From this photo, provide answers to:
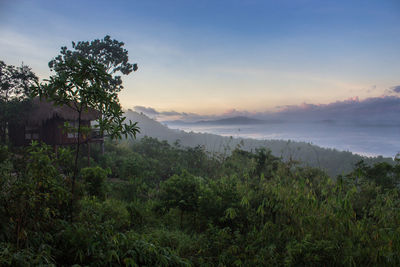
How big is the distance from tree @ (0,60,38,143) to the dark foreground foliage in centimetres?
993

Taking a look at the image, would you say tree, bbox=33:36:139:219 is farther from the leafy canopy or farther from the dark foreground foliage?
the dark foreground foliage

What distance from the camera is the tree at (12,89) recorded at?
40.3 feet

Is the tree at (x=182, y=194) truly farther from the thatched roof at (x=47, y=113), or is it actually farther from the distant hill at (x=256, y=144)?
the distant hill at (x=256, y=144)

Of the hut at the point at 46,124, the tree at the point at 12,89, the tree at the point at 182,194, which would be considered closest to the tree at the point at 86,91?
the tree at the point at 182,194

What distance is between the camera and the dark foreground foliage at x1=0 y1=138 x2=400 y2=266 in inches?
→ 97.3

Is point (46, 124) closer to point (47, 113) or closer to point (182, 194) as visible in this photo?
point (47, 113)

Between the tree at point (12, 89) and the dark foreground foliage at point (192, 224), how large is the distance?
391 inches

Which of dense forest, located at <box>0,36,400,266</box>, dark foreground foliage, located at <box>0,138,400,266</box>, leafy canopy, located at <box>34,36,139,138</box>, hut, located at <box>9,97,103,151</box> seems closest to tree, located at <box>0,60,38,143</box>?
hut, located at <box>9,97,103,151</box>

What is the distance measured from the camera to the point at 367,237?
9.73 ft

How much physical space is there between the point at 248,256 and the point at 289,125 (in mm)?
38768

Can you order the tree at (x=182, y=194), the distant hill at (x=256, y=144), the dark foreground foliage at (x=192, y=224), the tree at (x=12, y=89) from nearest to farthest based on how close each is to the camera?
the dark foreground foliage at (x=192, y=224)
the tree at (x=182, y=194)
the tree at (x=12, y=89)
the distant hill at (x=256, y=144)

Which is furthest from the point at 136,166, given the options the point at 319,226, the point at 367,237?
the point at 367,237

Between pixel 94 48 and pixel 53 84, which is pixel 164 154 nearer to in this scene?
pixel 94 48

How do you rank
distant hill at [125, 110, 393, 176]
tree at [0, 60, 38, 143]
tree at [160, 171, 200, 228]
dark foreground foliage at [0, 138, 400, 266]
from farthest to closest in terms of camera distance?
distant hill at [125, 110, 393, 176]
tree at [0, 60, 38, 143]
tree at [160, 171, 200, 228]
dark foreground foliage at [0, 138, 400, 266]
